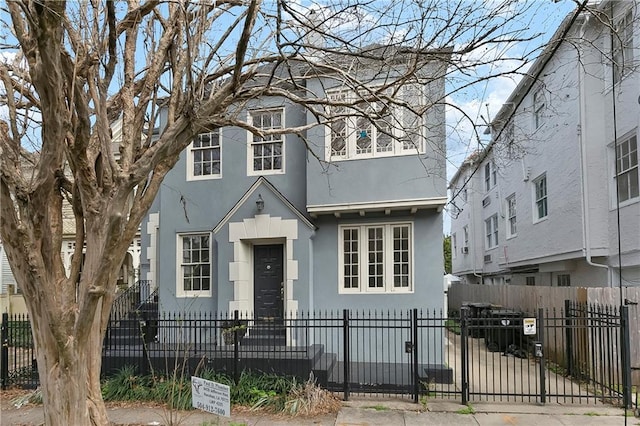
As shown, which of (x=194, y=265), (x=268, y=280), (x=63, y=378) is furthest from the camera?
(x=194, y=265)

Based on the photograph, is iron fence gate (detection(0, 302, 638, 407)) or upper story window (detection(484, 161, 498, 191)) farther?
upper story window (detection(484, 161, 498, 191))

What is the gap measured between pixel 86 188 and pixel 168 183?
661cm

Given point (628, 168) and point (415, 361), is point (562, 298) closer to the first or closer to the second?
point (628, 168)

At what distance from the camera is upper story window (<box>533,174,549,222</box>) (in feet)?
48.8

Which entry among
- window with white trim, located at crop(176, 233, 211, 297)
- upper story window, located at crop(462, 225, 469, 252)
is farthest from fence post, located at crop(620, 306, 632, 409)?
upper story window, located at crop(462, 225, 469, 252)

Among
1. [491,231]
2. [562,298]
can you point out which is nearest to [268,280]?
[562,298]

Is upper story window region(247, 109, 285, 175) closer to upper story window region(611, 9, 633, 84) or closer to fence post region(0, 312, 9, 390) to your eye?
fence post region(0, 312, 9, 390)

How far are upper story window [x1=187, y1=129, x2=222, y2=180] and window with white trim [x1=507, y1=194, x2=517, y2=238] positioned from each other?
12.5 metres

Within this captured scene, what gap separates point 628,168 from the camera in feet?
34.2

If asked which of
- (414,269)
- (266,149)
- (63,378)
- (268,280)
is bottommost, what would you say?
(63,378)

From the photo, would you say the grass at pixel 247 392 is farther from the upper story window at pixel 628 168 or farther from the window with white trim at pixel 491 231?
the window with white trim at pixel 491 231

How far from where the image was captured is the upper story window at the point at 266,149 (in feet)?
36.0

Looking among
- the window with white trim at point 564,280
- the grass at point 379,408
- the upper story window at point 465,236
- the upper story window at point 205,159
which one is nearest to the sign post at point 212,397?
the grass at point 379,408

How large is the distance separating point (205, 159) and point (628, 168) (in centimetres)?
1026
